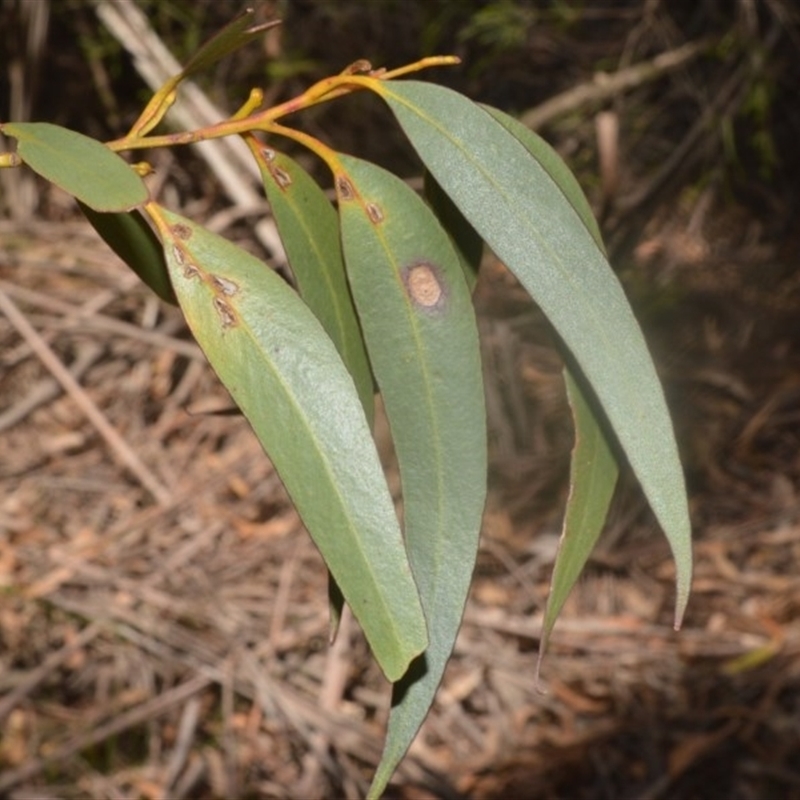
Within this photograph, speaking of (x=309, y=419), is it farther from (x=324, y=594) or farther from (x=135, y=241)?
(x=324, y=594)

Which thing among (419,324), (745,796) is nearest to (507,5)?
(745,796)

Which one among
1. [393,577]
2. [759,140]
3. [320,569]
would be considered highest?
[393,577]

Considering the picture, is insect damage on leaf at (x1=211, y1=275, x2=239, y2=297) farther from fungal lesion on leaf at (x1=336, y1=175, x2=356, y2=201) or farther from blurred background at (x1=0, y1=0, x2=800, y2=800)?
blurred background at (x1=0, y1=0, x2=800, y2=800)

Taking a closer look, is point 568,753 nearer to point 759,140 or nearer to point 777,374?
point 777,374

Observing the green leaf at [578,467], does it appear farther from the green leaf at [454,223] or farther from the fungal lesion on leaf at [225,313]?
the fungal lesion on leaf at [225,313]

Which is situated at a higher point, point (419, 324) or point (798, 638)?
point (419, 324)

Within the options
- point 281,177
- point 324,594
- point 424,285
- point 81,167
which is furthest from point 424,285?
point 324,594
